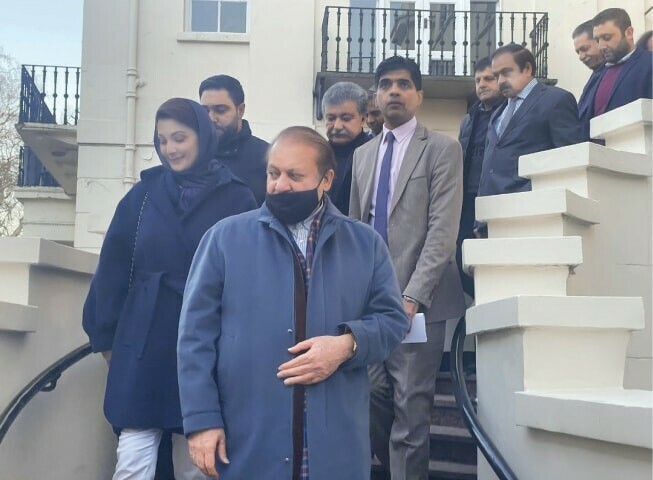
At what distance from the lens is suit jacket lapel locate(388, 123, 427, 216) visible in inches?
172

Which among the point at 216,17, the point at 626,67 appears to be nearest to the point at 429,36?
the point at 216,17

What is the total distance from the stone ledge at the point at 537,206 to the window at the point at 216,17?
7.34 metres

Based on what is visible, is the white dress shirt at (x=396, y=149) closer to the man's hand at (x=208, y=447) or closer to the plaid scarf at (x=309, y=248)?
the plaid scarf at (x=309, y=248)

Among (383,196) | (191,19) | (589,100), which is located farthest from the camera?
(191,19)

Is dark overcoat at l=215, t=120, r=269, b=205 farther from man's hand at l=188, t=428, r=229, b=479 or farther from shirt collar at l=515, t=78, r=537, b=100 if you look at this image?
man's hand at l=188, t=428, r=229, b=479

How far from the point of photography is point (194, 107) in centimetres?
375

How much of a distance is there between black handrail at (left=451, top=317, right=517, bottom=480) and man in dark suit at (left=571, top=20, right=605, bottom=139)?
1.96 meters

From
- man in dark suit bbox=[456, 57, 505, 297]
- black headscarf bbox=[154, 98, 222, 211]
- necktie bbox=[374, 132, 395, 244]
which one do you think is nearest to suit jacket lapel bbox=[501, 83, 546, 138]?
man in dark suit bbox=[456, 57, 505, 297]

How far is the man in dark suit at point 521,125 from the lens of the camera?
5.00m

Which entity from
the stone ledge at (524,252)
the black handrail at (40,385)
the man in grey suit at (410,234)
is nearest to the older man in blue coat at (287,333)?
the man in grey suit at (410,234)

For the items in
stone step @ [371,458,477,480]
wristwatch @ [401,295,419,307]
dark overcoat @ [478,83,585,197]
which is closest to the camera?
wristwatch @ [401,295,419,307]

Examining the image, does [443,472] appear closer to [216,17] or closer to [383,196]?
[383,196]

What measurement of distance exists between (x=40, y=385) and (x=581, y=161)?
3149mm

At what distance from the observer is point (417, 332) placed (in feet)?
11.5
